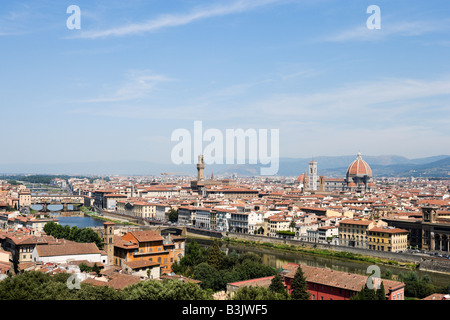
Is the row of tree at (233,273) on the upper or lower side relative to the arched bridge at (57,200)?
upper

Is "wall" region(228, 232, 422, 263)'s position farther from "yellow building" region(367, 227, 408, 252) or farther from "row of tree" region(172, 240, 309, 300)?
"row of tree" region(172, 240, 309, 300)

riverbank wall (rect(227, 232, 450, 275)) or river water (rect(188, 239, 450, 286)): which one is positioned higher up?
riverbank wall (rect(227, 232, 450, 275))

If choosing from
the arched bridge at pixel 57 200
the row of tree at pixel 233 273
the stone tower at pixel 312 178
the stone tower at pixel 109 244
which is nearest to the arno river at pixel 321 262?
the row of tree at pixel 233 273

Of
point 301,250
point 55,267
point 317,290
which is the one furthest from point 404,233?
point 55,267

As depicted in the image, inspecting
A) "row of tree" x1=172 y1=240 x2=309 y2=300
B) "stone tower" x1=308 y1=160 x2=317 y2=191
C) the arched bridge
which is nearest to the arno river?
"row of tree" x1=172 y1=240 x2=309 y2=300

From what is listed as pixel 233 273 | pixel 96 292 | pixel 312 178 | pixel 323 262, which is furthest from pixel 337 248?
pixel 312 178

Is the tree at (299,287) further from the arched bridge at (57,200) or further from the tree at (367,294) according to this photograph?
the arched bridge at (57,200)

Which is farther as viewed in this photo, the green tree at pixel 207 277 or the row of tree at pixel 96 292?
the green tree at pixel 207 277

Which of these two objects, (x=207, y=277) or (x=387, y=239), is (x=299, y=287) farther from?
(x=387, y=239)
